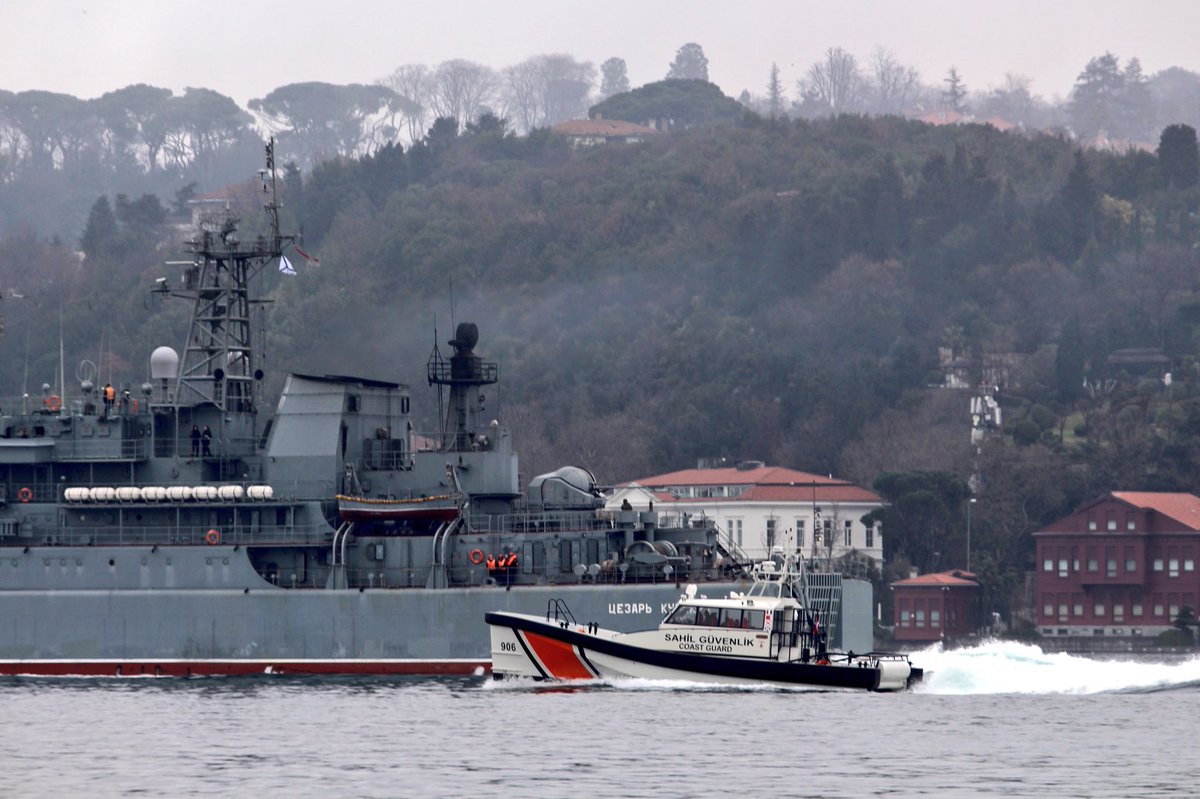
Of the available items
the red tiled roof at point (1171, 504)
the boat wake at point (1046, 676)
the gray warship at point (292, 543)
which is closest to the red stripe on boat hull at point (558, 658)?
the gray warship at point (292, 543)

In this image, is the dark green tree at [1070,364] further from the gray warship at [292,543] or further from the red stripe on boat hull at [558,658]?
the red stripe on boat hull at [558,658]

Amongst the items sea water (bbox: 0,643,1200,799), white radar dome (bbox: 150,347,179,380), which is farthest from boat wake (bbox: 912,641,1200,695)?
white radar dome (bbox: 150,347,179,380)

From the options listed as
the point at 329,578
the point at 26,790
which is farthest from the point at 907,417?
the point at 26,790

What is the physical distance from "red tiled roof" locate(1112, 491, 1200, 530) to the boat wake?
41075mm

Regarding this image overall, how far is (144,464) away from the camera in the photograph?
56719 mm

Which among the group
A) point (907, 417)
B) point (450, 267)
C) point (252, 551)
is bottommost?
point (252, 551)

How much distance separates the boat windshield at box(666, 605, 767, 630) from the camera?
47.6 metres

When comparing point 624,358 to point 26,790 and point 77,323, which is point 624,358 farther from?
point 26,790

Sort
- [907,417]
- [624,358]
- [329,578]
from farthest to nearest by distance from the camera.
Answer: [624,358] → [907,417] → [329,578]

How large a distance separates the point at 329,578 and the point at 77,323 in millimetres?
82826

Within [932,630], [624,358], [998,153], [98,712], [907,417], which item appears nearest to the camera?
[98,712]

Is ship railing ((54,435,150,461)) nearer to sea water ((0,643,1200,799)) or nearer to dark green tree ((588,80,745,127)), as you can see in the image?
sea water ((0,643,1200,799))

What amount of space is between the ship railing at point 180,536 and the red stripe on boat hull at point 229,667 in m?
2.97

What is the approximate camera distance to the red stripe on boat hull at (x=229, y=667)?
5422 centimetres
